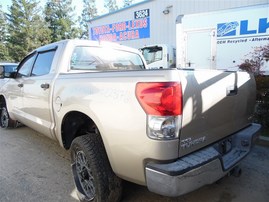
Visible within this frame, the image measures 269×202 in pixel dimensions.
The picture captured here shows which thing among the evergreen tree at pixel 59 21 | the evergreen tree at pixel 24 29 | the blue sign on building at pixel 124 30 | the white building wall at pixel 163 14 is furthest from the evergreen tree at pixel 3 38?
the white building wall at pixel 163 14

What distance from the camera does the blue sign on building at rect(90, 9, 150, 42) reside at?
15.3 meters

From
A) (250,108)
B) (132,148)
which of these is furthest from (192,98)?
(250,108)

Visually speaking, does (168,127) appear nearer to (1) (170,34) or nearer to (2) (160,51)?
(2) (160,51)

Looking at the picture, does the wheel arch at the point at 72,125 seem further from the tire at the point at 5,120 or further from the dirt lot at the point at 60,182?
the tire at the point at 5,120

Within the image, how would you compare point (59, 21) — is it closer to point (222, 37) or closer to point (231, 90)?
point (222, 37)

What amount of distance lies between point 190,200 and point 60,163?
2.02m

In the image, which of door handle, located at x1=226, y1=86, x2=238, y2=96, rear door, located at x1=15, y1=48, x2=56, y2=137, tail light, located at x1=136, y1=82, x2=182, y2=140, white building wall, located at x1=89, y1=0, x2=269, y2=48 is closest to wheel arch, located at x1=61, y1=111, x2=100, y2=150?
rear door, located at x1=15, y1=48, x2=56, y2=137

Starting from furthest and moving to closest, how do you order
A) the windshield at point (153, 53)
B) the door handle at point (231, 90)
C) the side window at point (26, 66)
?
1. the windshield at point (153, 53)
2. the side window at point (26, 66)
3. the door handle at point (231, 90)

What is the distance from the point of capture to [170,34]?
14266 mm

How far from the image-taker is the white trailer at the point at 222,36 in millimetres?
8062

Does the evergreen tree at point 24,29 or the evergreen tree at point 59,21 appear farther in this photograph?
the evergreen tree at point 59,21

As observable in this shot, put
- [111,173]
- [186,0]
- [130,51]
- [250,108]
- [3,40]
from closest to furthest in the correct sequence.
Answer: [111,173], [250,108], [130,51], [186,0], [3,40]

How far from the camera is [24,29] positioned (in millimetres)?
41312

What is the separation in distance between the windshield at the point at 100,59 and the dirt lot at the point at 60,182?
4.92 feet
